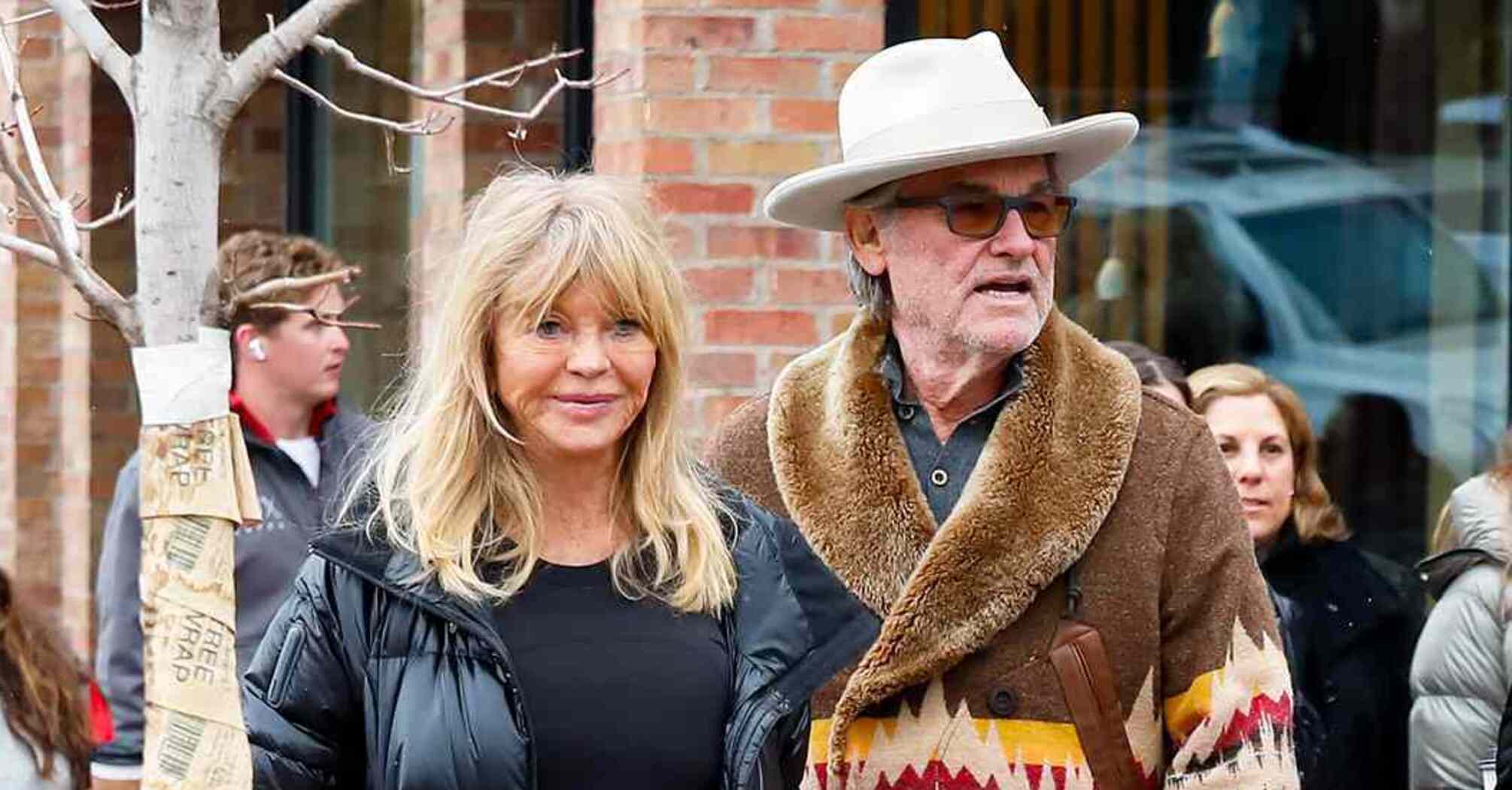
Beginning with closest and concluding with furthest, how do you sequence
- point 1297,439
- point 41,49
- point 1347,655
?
1. point 1347,655
2. point 1297,439
3. point 41,49

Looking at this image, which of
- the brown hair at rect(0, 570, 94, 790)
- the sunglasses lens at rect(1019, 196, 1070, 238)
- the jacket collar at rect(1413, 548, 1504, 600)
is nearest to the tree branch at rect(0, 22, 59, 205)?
the sunglasses lens at rect(1019, 196, 1070, 238)

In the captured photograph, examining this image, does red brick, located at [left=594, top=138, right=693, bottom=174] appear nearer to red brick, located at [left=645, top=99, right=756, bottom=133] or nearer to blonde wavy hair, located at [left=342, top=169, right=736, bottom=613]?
red brick, located at [left=645, top=99, right=756, bottom=133]

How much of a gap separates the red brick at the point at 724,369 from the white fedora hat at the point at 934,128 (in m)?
1.59

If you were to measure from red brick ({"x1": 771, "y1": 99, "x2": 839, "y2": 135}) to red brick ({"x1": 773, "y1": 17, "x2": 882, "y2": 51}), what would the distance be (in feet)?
0.36

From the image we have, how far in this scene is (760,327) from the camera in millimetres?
5750

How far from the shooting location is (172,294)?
2.62 meters

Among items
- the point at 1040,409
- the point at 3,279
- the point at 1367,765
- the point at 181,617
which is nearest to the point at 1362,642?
the point at 1367,765

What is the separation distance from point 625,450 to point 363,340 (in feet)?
16.2

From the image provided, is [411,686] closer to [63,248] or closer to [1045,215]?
[63,248]

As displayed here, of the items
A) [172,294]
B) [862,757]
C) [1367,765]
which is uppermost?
[172,294]

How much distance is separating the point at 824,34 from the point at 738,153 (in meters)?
0.31

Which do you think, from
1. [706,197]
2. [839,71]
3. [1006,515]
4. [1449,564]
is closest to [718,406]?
[706,197]

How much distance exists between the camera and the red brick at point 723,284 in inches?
225

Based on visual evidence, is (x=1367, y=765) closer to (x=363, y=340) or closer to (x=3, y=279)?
(x=363, y=340)
